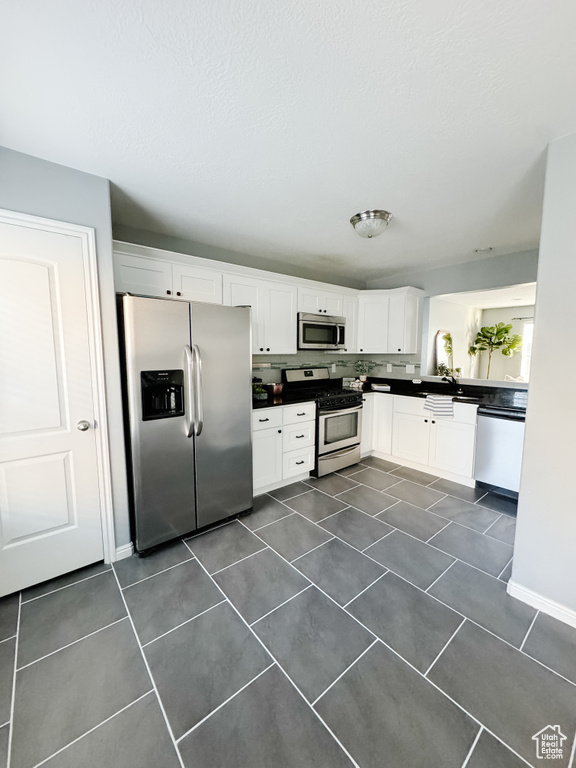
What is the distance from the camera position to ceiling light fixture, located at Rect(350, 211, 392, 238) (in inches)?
90.0

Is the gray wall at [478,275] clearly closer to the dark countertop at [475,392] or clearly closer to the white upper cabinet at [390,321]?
the white upper cabinet at [390,321]

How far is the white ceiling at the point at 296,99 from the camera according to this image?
974mm

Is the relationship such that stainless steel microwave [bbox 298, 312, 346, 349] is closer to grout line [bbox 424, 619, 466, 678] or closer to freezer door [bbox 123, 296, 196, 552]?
freezer door [bbox 123, 296, 196, 552]

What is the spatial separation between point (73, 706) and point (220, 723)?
613mm

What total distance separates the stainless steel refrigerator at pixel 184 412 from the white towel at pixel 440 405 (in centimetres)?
212

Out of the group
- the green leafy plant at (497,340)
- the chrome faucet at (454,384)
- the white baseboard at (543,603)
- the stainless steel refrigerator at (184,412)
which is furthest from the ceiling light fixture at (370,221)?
the green leafy plant at (497,340)

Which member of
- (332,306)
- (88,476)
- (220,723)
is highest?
(332,306)

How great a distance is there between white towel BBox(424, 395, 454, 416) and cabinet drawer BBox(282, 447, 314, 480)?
4.67ft

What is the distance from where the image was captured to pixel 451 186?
195 centimetres

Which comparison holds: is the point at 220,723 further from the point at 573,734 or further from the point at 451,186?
the point at 451,186

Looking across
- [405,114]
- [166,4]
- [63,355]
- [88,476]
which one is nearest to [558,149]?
[405,114]

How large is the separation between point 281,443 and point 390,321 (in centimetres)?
222

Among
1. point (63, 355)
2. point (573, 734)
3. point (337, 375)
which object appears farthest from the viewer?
point (337, 375)

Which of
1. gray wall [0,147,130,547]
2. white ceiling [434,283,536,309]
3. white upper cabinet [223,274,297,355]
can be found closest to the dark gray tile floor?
gray wall [0,147,130,547]
